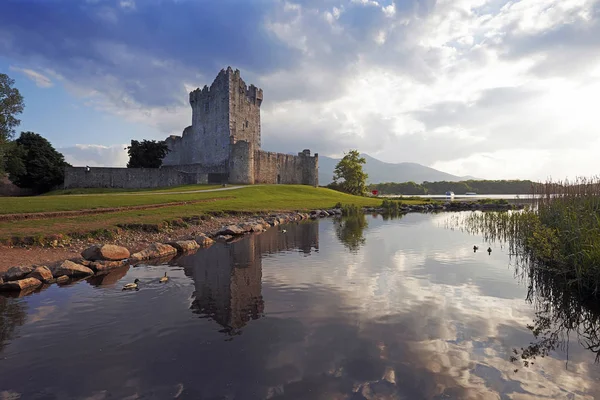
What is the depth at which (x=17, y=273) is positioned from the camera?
35.1ft

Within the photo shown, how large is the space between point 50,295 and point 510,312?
12.2 m

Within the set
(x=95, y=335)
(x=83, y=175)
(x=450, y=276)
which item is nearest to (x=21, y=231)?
(x=95, y=335)

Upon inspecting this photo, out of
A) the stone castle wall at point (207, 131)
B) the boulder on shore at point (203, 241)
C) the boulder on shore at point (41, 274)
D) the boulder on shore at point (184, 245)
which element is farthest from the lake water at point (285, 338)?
the stone castle wall at point (207, 131)

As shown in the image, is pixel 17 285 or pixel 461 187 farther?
pixel 461 187

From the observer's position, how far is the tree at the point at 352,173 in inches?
2736

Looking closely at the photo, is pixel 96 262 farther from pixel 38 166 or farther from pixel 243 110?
pixel 243 110

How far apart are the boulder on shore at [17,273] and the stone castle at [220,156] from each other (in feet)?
139

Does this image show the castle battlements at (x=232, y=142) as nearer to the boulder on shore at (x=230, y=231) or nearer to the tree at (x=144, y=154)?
the tree at (x=144, y=154)

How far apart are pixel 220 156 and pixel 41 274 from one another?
5232 centimetres

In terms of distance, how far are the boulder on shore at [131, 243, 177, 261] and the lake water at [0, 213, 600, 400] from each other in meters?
1.37

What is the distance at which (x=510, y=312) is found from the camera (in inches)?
337

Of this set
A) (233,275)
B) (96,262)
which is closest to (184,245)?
(96,262)

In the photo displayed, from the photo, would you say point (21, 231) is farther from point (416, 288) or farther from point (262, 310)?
point (416, 288)

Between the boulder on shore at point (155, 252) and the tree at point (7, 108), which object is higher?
the tree at point (7, 108)
